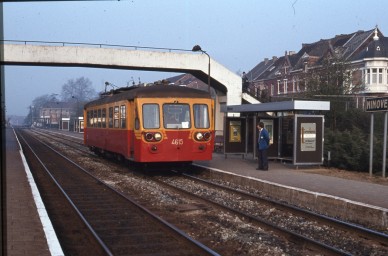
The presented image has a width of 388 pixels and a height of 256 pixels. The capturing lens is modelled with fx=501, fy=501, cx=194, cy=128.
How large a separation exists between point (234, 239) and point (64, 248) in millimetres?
2631

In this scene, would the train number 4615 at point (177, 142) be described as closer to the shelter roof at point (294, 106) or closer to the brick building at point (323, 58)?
the shelter roof at point (294, 106)

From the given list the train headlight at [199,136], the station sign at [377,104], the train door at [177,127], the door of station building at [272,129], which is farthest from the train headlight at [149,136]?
the station sign at [377,104]

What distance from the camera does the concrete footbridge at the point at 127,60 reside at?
30688 millimetres

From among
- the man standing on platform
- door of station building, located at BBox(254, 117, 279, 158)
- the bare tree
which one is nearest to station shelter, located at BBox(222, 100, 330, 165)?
door of station building, located at BBox(254, 117, 279, 158)

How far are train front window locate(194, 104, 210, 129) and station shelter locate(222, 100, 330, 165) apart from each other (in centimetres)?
293

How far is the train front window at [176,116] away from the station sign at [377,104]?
5.86 meters

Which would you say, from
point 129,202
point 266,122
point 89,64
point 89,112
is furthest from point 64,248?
point 89,64

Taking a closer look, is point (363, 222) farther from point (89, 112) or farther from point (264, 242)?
point (89, 112)

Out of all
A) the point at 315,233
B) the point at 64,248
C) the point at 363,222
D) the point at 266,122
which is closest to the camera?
the point at 64,248

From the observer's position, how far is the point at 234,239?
7988 mm

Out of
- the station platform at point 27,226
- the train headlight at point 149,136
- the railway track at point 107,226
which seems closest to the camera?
the station platform at point 27,226

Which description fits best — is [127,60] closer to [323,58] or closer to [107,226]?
[323,58]

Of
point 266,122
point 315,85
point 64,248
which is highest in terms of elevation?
point 315,85

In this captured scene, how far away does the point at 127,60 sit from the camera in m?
32.2
